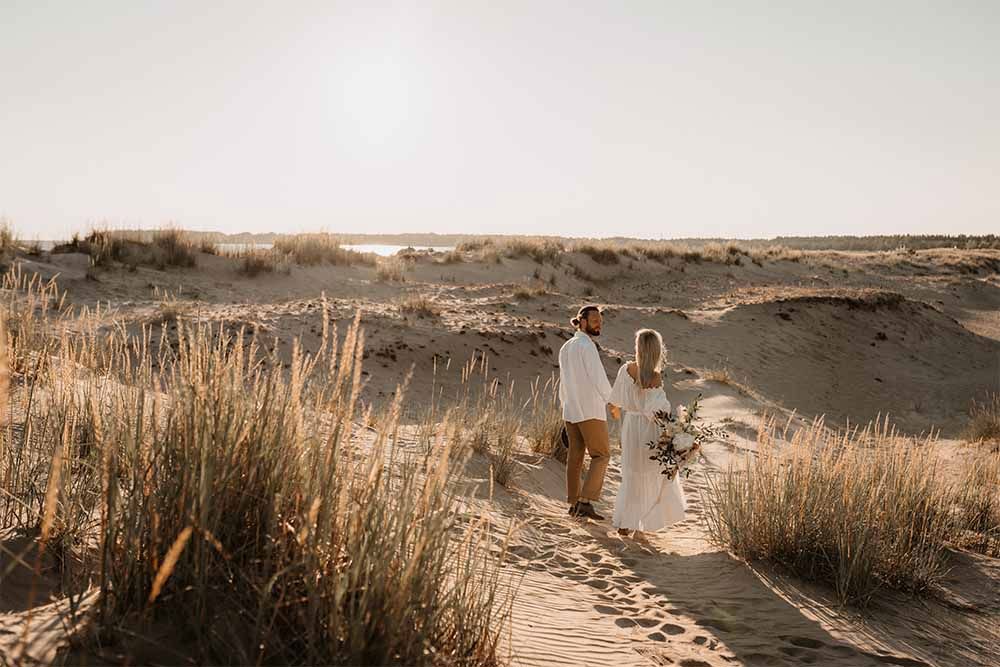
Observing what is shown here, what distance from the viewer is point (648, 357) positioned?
21.4 ft

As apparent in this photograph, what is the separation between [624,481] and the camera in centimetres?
666

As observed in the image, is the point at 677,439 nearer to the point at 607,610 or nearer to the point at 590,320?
the point at 590,320

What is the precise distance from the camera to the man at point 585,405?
680 centimetres

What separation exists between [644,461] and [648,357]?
3.10 feet

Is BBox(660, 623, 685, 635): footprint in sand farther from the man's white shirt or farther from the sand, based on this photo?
the man's white shirt

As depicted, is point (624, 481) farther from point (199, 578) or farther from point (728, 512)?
point (199, 578)

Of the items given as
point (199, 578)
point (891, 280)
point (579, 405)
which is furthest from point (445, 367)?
point (891, 280)

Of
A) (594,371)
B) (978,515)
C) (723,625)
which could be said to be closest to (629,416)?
(594,371)

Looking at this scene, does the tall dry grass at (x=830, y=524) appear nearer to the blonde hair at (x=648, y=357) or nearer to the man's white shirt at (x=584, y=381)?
the blonde hair at (x=648, y=357)

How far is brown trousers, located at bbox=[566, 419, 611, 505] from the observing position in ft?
22.8

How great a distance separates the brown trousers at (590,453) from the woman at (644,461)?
1.17 ft

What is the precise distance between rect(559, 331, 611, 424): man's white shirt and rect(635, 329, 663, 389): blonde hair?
0.37 m

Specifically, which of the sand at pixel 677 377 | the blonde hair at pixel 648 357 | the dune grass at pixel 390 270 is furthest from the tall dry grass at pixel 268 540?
the dune grass at pixel 390 270

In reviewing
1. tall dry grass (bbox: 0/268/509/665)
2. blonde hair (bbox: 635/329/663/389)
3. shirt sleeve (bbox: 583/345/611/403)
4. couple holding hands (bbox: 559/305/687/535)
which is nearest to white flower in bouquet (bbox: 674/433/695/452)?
couple holding hands (bbox: 559/305/687/535)
